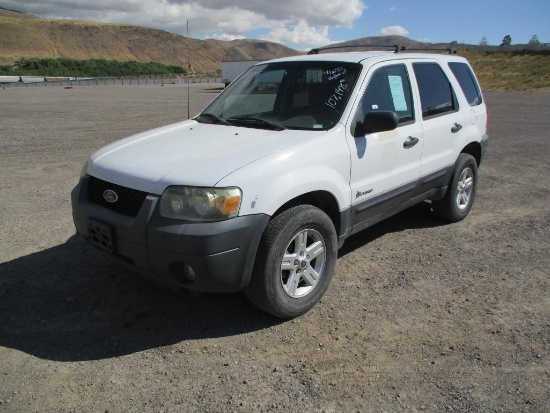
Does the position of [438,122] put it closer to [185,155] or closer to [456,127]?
[456,127]

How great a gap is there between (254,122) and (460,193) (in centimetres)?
287

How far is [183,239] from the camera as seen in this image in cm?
281

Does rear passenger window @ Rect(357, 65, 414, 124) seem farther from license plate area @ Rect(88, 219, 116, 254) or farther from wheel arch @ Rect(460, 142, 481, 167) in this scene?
license plate area @ Rect(88, 219, 116, 254)

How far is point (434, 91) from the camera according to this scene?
479 cm

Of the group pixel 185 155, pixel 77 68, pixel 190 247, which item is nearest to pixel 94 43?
pixel 77 68

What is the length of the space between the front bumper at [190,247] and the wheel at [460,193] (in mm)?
2988

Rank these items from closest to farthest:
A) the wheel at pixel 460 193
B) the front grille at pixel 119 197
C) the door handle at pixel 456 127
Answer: the front grille at pixel 119 197, the door handle at pixel 456 127, the wheel at pixel 460 193

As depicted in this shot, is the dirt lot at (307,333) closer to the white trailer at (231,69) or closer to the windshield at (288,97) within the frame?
the windshield at (288,97)

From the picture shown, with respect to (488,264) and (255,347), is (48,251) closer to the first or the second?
(255,347)

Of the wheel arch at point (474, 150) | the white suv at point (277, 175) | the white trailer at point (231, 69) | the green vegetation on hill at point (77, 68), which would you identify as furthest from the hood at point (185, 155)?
the green vegetation on hill at point (77, 68)

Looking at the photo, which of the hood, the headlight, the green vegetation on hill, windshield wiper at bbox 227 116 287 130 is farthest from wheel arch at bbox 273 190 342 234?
the green vegetation on hill

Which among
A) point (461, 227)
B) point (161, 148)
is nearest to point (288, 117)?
point (161, 148)

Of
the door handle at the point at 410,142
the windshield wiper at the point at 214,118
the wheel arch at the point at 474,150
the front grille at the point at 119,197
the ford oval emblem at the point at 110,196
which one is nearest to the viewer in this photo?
the front grille at the point at 119,197

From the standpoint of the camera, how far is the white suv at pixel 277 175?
2896mm
